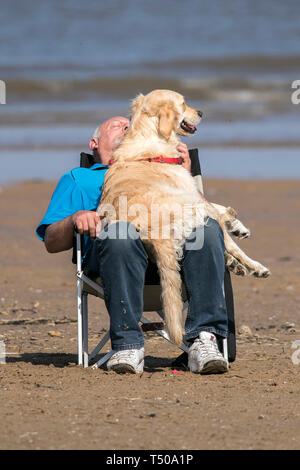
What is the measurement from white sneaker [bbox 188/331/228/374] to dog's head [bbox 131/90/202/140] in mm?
1155

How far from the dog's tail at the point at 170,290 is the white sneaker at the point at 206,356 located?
107 millimetres

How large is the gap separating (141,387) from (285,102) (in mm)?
Result: 14629

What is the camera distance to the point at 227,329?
4246 mm

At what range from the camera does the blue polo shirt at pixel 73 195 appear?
4.50 m

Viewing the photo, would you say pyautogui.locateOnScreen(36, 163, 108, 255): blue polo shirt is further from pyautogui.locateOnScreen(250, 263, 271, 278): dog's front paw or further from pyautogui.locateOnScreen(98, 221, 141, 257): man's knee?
pyautogui.locateOnScreen(250, 263, 271, 278): dog's front paw

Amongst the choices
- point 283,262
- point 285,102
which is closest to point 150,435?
point 283,262

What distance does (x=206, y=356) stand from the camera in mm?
4086

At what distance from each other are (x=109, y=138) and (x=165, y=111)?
46cm

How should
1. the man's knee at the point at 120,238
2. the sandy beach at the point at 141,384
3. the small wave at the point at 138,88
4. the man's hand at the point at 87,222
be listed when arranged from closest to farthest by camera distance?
the sandy beach at the point at 141,384
the man's knee at the point at 120,238
the man's hand at the point at 87,222
the small wave at the point at 138,88

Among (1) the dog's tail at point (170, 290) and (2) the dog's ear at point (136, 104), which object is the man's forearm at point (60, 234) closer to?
(1) the dog's tail at point (170, 290)

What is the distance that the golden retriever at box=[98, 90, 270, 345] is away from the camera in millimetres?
4094

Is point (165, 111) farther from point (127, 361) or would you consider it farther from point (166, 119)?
point (127, 361)

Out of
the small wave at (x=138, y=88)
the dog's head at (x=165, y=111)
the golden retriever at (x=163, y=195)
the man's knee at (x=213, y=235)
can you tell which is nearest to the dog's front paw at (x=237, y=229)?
the golden retriever at (x=163, y=195)

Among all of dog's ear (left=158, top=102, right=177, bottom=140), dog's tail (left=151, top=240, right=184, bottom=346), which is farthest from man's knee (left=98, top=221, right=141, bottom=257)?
dog's ear (left=158, top=102, right=177, bottom=140)
